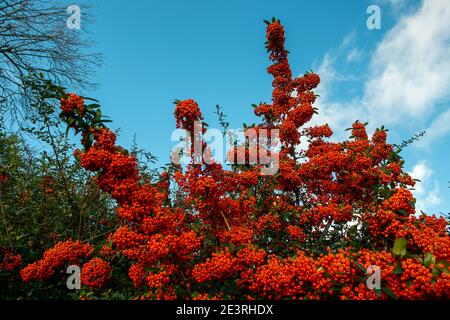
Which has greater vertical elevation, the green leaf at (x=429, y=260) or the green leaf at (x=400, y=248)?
the green leaf at (x=400, y=248)

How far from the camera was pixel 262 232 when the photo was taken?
212 inches

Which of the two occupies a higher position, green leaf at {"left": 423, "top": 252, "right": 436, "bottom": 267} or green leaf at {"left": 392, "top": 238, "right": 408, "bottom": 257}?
green leaf at {"left": 392, "top": 238, "right": 408, "bottom": 257}

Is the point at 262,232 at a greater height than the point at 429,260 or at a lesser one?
greater

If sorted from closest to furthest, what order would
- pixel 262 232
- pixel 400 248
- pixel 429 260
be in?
1. pixel 429 260
2. pixel 400 248
3. pixel 262 232

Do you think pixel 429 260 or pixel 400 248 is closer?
pixel 429 260

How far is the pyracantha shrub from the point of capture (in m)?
3.48

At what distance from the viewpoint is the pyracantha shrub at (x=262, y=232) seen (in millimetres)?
3477

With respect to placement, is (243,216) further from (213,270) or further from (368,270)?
(368,270)

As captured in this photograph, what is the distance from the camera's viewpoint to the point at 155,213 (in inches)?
154

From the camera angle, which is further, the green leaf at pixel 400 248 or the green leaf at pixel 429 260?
the green leaf at pixel 400 248

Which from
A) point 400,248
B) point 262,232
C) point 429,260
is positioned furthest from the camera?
point 262,232

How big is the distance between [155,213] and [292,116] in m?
3.77

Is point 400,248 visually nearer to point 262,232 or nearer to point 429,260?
point 429,260

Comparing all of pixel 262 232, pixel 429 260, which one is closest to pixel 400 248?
pixel 429 260
